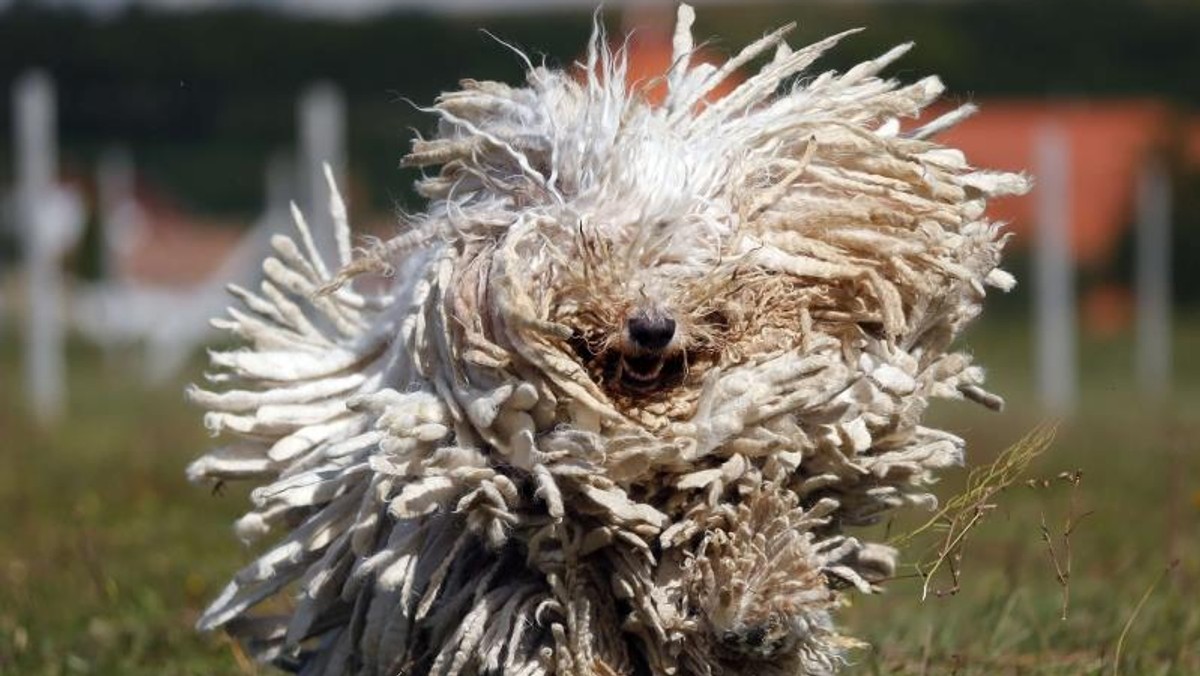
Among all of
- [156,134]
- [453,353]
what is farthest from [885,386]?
[156,134]

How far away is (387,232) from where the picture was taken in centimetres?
509

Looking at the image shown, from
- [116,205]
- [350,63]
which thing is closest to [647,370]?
[350,63]

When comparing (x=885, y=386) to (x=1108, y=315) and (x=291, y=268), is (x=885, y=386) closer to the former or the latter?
(x=291, y=268)

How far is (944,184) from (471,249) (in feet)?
2.91

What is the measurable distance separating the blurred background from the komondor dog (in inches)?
11.8

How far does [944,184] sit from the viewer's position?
455 centimetres

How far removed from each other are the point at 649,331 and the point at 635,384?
0.11 meters

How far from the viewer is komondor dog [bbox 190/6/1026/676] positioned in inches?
166

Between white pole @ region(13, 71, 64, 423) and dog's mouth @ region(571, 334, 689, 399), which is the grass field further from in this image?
white pole @ region(13, 71, 64, 423)

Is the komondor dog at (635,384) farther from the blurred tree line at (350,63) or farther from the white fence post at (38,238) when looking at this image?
the white fence post at (38,238)

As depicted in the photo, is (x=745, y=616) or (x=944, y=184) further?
(x=944, y=184)

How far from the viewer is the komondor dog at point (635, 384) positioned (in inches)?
166

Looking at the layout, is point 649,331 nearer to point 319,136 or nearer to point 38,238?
point 319,136

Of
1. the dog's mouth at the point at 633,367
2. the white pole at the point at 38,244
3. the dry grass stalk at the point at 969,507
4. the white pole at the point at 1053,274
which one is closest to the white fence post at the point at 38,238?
the white pole at the point at 38,244
